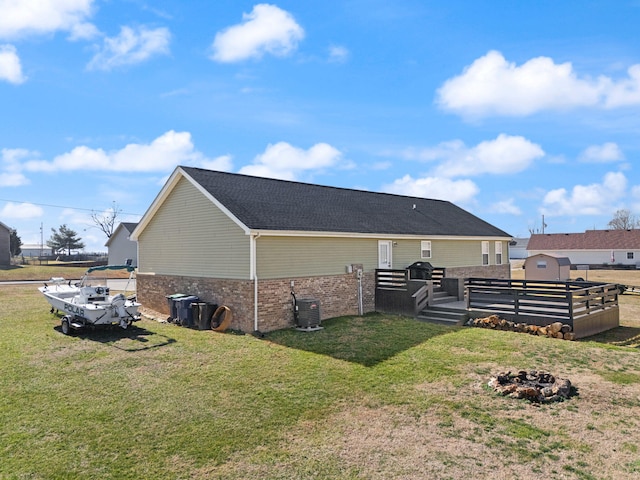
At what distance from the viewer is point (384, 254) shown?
19000 mm

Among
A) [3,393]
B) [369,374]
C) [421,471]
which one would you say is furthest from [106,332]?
[421,471]

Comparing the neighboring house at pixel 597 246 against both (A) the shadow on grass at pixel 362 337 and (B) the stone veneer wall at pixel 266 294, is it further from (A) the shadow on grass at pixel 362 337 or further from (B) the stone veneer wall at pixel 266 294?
(A) the shadow on grass at pixel 362 337

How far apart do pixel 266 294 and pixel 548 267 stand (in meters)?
20.4

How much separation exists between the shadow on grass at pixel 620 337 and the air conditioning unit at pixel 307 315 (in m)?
8.40

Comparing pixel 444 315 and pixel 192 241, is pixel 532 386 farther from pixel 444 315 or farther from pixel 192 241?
pixel 192 241

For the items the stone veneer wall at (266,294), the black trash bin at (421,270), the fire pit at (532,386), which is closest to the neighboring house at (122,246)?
the stone veneer wall at (266,294)

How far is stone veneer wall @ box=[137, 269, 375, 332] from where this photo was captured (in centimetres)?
1408

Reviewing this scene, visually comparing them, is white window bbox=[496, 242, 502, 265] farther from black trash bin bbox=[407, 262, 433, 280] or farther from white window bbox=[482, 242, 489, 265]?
black trash bin bbox=[407, 262, 433, 280]

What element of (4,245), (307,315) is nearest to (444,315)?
(307,315)

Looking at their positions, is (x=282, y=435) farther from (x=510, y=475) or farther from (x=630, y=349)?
(x=630, y=349)

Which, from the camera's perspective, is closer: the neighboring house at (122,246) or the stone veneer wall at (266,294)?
the stone veneer wall at (266,294)

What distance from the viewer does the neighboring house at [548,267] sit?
87.0 feet

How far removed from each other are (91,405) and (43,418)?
767 mm

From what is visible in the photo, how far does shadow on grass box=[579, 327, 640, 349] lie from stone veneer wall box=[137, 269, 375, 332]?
7809 mm
